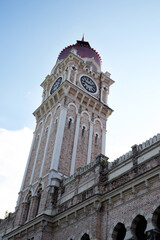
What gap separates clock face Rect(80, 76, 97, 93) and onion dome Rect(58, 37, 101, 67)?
506cm

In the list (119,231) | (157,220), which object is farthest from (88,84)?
(157,220)

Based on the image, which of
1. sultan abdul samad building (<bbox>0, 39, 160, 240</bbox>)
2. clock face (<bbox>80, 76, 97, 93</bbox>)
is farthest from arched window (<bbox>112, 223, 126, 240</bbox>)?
clock face (<bbox>80, 76, 97, 93</bbox>)

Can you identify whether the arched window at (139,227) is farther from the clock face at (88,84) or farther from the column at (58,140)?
the clock face at (88,84)

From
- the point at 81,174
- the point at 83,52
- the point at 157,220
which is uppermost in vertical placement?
the point at 83,52

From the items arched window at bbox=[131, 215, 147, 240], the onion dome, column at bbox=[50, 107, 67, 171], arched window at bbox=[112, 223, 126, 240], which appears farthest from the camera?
the onion dome

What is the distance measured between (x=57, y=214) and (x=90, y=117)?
14724 mm

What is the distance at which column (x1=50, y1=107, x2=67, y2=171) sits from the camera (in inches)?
1158

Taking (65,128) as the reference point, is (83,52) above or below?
above

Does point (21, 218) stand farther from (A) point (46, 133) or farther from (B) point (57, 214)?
(A) point (46, 133)

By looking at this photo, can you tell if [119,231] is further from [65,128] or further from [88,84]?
[88,84]

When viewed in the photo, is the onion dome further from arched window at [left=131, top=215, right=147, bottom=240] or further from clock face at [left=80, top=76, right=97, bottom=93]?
arched window at [left=131, top=215, right=147, bottom=240]

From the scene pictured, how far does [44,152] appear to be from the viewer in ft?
108

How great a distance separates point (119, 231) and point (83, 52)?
29.7 meters

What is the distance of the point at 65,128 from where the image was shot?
3269 centimetres
